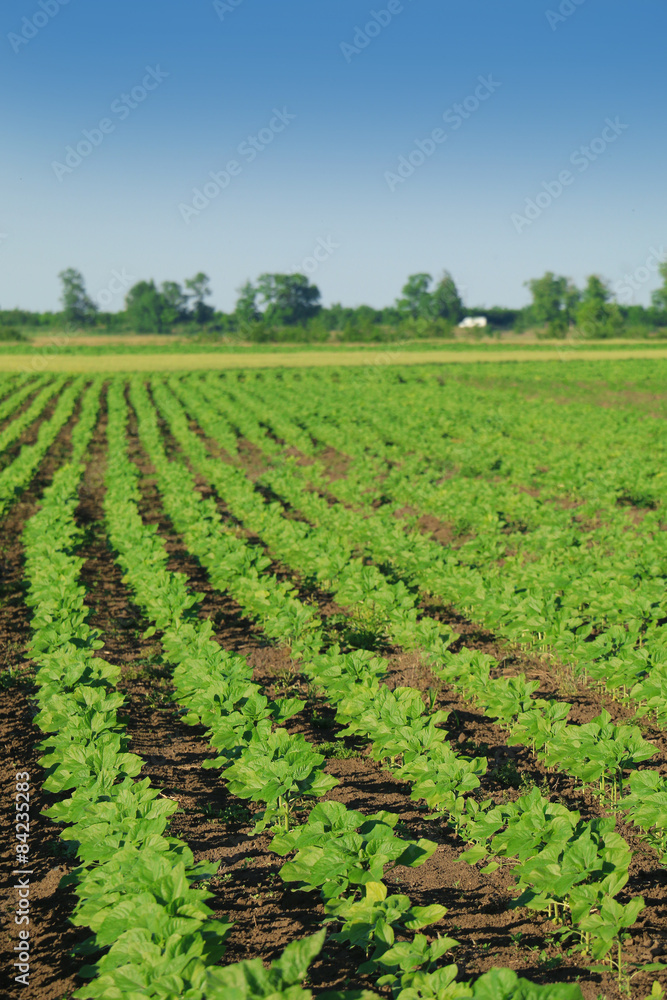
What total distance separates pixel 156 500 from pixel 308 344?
72404mm

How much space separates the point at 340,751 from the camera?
637cm

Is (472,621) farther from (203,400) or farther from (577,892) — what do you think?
(203,400)

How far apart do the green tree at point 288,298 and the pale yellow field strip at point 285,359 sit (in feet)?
154

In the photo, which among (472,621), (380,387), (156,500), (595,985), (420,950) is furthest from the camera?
(380,387)

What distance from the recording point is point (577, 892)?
3883 mm

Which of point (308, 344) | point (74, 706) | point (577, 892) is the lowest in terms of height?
point (577, 892)

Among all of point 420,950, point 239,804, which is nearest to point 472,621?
point 239,804

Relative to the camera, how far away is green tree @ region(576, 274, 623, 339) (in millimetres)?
95312

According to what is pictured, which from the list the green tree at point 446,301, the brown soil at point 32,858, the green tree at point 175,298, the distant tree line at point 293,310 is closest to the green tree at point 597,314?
the distant tree line at point 293,310

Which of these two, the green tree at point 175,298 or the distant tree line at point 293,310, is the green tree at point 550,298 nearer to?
the distant tree line at point 293,310

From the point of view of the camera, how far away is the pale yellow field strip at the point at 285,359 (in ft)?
186

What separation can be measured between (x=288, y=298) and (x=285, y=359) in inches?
2397

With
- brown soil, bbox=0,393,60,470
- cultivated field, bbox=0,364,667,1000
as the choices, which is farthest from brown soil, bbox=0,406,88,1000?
brown soil, bbox=0,393,60,470

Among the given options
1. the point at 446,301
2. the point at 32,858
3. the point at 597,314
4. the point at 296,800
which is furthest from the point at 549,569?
the point at 446,301
